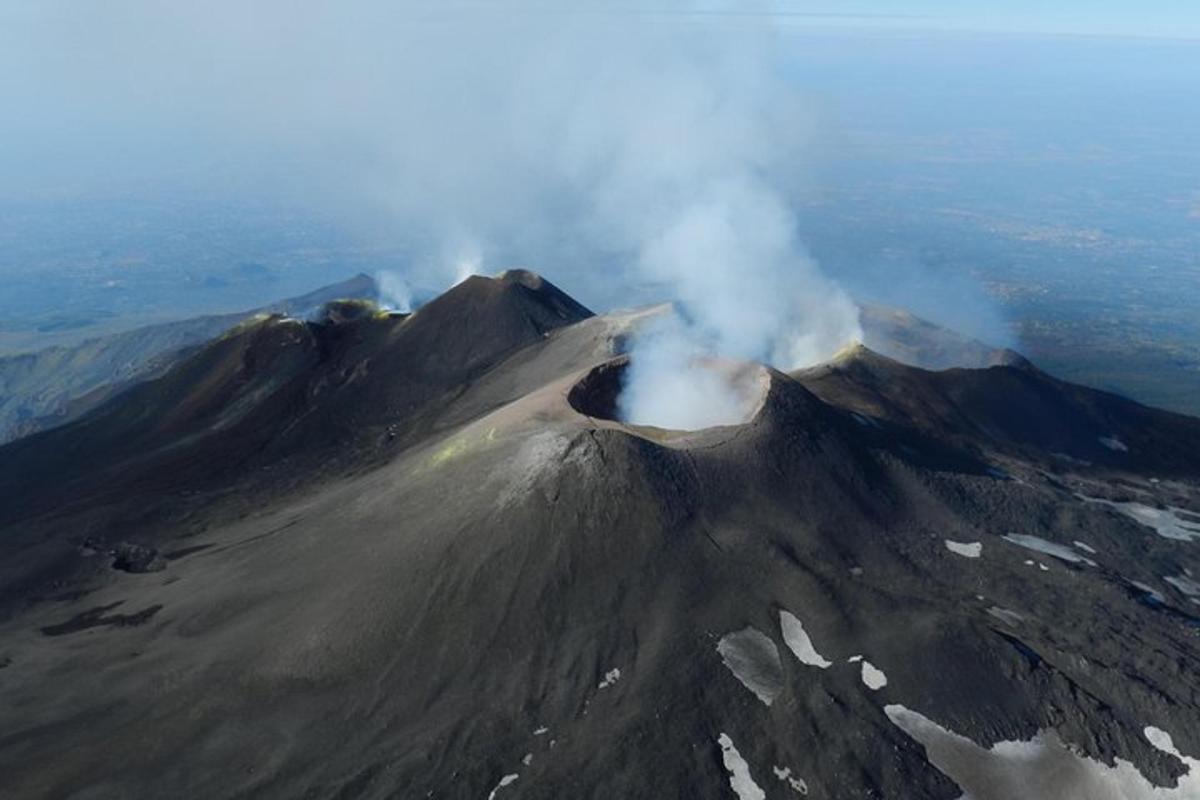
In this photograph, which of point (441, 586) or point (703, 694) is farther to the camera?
point (441, 586)

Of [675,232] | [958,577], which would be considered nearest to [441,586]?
[958,577]

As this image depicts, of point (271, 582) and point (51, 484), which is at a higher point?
point (51, 484)

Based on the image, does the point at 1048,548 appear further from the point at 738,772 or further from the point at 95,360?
the point at 95,360

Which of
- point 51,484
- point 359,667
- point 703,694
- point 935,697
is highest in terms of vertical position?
point 51,484

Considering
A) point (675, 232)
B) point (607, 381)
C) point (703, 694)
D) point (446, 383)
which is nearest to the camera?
point (703, 694)

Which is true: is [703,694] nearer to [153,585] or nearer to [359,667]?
[359,667]

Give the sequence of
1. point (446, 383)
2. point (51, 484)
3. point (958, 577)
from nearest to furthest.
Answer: point (958, 577)
point (51, 484)
point (446, 383)

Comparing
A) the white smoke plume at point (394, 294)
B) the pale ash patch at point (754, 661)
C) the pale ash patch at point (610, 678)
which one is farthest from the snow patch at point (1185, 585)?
the white smoke plume at point (394, 294)

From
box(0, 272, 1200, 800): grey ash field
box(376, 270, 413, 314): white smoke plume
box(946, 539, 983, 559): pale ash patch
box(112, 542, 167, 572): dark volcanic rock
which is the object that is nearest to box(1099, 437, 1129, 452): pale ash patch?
box(0, 272, 1200, 800): grey ash field
